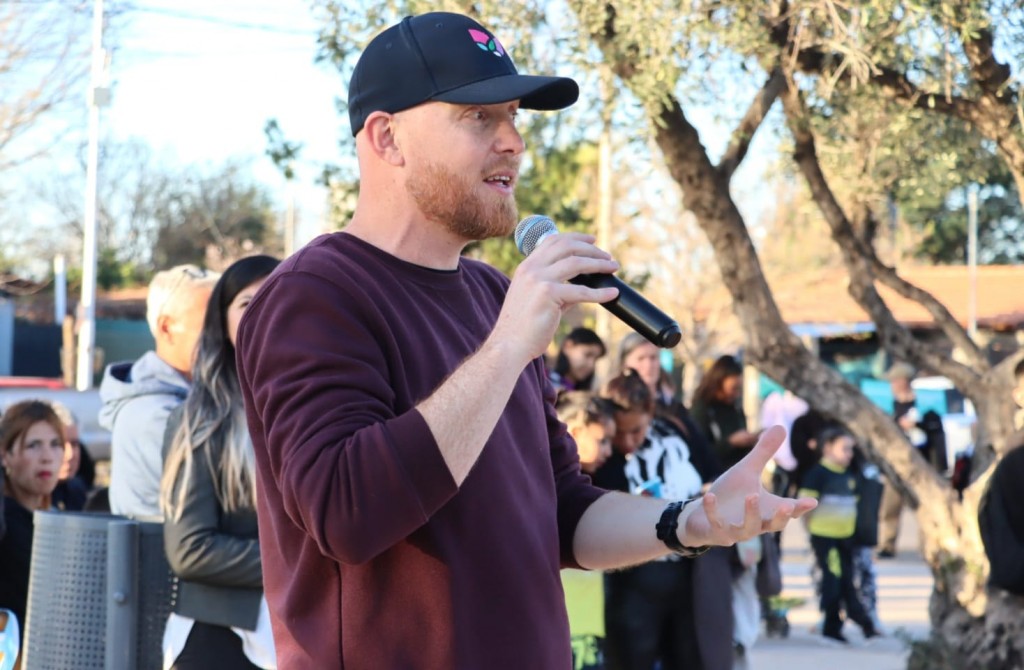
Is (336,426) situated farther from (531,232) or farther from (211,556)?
(211,556)

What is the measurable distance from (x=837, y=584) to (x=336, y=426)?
859 cm

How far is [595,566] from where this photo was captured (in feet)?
8.16

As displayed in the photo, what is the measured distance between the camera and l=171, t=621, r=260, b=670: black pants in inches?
147

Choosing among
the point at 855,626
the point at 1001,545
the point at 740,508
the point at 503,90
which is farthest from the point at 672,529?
the point at 855,626

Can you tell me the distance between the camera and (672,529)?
93.0 inches

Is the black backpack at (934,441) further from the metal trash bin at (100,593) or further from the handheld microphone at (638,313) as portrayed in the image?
the handheld microphone at (638,313)

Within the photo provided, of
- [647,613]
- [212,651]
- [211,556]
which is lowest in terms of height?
[647,613]

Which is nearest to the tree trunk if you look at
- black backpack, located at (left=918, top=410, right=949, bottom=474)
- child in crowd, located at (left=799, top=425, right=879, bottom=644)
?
child in crowd, located at (left=799, top=425, right=879, bottom=644)

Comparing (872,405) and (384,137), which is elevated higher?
(384,137)

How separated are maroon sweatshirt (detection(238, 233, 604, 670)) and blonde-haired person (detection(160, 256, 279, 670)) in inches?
63.5

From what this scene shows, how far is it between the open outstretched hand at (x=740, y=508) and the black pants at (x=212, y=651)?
5.98ft

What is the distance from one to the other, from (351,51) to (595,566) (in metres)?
5.25

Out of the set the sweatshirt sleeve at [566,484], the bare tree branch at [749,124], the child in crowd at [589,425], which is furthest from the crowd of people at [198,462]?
the bare tree branch at [749,124]

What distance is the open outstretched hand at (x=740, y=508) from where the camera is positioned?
86.7 inches
